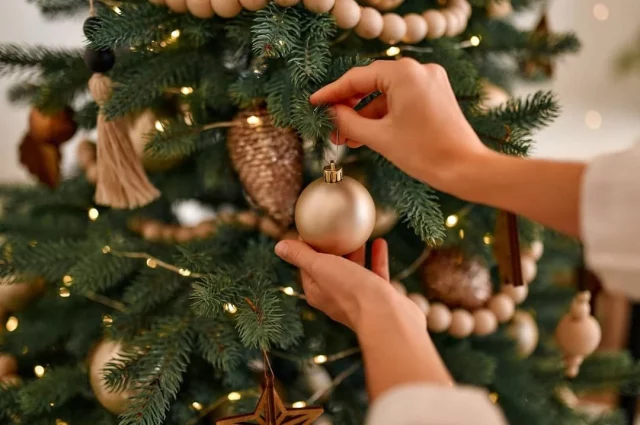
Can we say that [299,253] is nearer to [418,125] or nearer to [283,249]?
[283,249]

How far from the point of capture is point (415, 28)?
605mm

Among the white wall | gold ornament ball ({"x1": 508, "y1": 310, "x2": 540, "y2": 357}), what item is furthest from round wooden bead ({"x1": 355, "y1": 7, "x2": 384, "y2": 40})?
the white wall

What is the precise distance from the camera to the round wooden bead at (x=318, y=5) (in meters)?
0.53

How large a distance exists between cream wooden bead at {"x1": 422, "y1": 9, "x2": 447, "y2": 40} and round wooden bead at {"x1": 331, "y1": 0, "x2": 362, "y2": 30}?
10 centimetres

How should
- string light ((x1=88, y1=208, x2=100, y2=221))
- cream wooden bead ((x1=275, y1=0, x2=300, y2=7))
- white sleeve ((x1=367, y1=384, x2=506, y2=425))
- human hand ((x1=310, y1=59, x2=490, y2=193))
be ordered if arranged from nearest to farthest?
white sleeve ((x1=367, y1=384, x2=506, y2=425))
human hand ((x1=310, y1=59, x2=490, y2=193))
cream wooden bead ((x1=275, y1=0, x2=300, y2=7))
string light ((x1=88, y1=208, x2=100, y2=221))

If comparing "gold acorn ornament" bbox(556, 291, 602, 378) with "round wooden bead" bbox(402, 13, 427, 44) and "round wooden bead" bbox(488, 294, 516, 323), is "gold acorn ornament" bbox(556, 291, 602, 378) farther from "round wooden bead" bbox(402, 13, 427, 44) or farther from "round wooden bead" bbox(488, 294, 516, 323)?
"round wooden bead" bbox(402, 13, 427, 44)

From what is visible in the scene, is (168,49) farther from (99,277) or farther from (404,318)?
(404,318)

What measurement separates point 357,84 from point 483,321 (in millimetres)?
404

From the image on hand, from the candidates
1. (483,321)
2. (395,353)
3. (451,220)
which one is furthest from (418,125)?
(483,321)

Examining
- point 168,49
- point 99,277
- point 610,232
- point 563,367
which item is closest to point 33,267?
point 99,277

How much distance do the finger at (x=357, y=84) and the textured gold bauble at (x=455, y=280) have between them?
326 mm

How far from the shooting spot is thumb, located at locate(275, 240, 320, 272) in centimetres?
49

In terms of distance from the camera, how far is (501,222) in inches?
24.1

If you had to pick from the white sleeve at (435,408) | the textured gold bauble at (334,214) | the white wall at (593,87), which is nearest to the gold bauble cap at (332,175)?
the textured gold bauble at (334,214)
